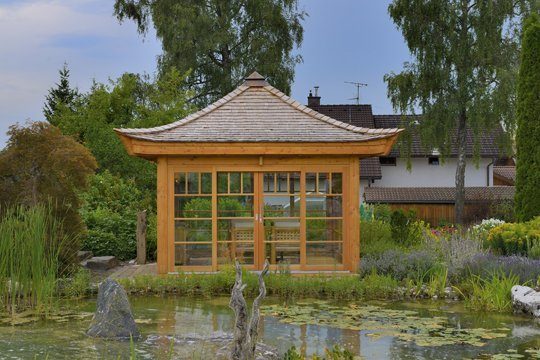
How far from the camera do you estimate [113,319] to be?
8219mm

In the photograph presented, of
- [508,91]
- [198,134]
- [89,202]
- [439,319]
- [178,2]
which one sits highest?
[178,2]

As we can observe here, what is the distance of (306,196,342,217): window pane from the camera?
1280 cm

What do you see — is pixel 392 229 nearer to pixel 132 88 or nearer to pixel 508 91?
pixel 508 91

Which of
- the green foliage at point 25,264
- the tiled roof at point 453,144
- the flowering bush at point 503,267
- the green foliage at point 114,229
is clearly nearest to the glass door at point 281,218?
the flowering bush at point 503,267

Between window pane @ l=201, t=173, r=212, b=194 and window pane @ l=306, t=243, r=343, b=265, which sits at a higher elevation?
window pane @ l=201, t=173, r=212, b=194

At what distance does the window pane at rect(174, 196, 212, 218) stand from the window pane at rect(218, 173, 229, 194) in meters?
0.25

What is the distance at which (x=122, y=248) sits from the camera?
16016 millimetres

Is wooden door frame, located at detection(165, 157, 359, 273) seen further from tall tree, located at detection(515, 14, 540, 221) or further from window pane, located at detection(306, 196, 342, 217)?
tall tree, located at detection(515, 14, 540, 221)

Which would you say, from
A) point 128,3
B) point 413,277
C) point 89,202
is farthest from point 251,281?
point 128,3

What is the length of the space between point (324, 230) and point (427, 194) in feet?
57.9

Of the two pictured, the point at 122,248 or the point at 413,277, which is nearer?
the point at 413,277

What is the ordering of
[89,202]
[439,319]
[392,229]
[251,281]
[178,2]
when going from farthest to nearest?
[178,2] < [89,202] < [392,229] < [251,281] < [439,319]

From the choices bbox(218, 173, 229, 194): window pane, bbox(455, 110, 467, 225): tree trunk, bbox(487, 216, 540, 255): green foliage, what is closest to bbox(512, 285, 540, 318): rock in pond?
bbox(487, 216, 540, 255): green foliage

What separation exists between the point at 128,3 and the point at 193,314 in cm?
2164
